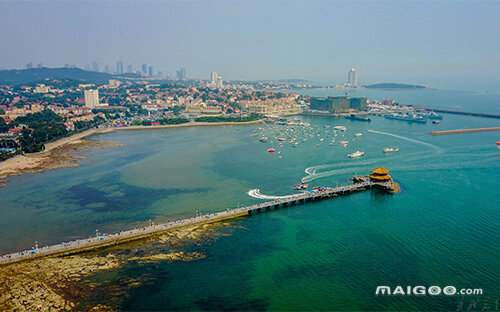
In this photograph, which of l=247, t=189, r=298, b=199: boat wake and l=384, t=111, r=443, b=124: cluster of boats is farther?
l=384, t=111, r=443, b=124: cluster of boats

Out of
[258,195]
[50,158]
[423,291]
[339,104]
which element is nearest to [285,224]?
[258,195]

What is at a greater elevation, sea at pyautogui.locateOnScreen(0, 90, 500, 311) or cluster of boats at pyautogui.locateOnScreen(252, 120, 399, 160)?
cluster of boats at pyautogui.locateOnScreen(252, 120, 399, 160)

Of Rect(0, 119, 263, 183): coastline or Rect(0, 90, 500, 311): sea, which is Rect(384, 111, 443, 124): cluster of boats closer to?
Rect(0, 90, 500, 311): sea

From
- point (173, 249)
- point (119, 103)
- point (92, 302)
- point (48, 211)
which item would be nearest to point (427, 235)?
point (173, 249)

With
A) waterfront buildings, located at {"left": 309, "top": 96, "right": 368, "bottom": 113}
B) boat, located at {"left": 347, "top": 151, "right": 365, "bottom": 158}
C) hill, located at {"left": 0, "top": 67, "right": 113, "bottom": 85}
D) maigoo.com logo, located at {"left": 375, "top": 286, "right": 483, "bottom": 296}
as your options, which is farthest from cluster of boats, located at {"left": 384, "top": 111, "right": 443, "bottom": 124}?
hill, located at {"left": 0, "top": 67, "right": 113, "bottom": 85}

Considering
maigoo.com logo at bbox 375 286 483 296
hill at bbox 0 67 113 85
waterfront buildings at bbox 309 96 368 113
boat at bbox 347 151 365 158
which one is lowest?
maigoo.com logo at bbox 375 286 483 296

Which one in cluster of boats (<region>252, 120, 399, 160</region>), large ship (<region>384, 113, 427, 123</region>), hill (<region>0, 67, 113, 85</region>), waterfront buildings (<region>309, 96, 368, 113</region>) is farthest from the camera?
hill (<region>0, 67, 113, 85</region>)

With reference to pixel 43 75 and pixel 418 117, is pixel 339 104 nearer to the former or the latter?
pixel 418 117
